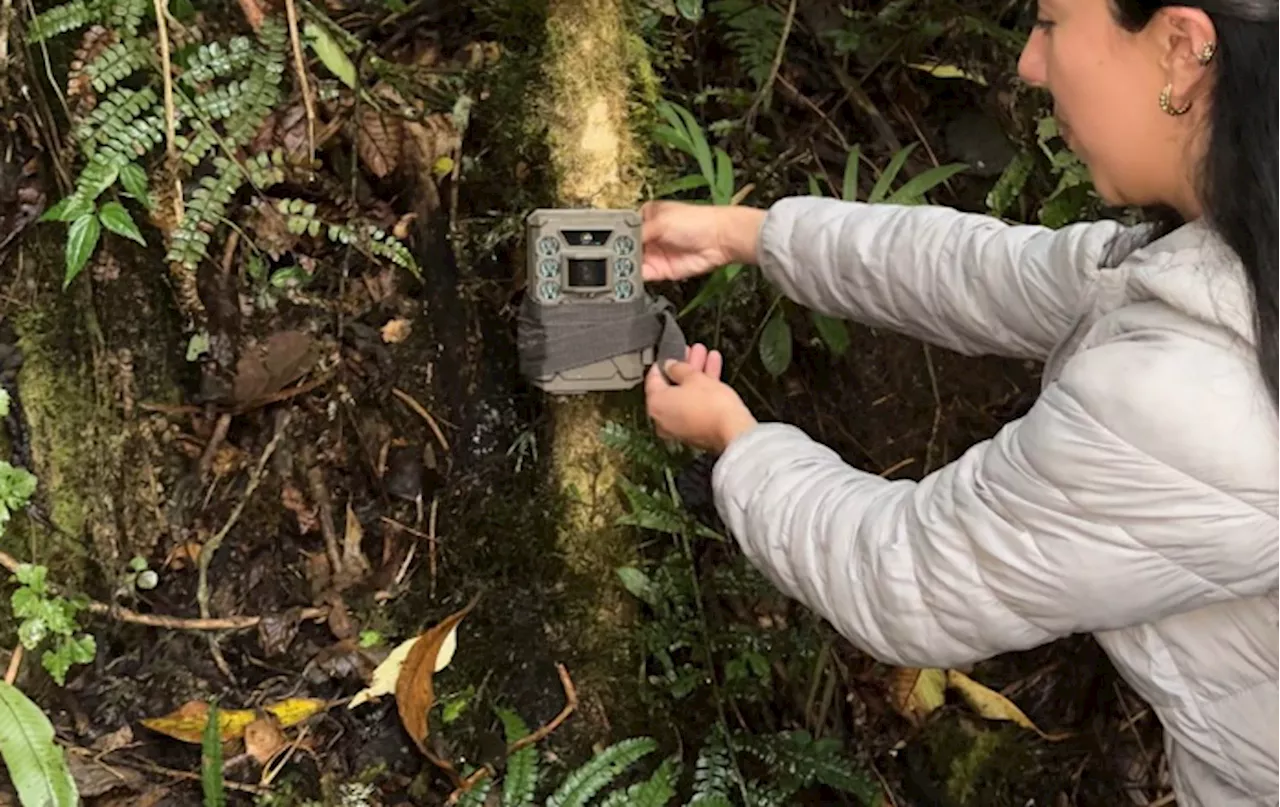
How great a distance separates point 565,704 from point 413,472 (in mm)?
589

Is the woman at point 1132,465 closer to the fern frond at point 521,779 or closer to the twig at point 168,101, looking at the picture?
the fern frond at point 521,779

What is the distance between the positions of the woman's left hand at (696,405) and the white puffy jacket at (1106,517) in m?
0.07

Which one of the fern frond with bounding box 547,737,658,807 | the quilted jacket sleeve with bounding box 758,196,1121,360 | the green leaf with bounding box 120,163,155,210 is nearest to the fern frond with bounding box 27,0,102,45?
the green leaf with bounding box 120,163,155,210

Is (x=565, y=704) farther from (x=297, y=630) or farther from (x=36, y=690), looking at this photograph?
(x=36, y=690)

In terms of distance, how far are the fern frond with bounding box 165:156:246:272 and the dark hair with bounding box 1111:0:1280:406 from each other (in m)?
1.51

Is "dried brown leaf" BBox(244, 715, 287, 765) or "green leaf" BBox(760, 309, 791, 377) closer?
"dried brown leaf" BBox(244, 715, 287, 765)

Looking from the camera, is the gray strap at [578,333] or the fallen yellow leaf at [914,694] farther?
the fallen yellow leaf at [914,694]

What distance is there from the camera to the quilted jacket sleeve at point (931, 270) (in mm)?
2180

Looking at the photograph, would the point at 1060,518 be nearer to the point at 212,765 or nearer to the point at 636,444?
the point at 636,444

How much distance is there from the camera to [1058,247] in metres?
2.16

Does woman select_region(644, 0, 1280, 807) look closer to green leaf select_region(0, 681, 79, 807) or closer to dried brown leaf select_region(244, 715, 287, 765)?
dried brown leaf select_region(244, 715, 287, 765)

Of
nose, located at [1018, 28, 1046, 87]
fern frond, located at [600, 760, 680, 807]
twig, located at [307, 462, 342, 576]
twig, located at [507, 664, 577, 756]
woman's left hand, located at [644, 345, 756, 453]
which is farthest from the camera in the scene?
twig, located at [307, 462, 342, 576]

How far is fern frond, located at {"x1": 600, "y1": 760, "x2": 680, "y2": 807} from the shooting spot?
2254 millimetres

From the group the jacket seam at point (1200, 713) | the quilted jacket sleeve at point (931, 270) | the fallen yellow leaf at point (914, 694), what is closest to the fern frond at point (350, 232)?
the quilted jacket sleeve at point (931, 270)
